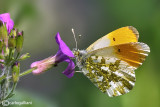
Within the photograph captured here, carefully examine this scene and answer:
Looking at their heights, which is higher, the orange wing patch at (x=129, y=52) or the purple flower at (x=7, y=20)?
the purple flower at (x=7, y=20)

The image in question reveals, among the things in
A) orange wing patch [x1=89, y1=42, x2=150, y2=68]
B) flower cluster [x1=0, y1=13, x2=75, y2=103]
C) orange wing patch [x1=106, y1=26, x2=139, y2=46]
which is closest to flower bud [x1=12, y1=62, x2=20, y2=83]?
flower cluster [x1=0, y1=13, x2=75, y2=103]

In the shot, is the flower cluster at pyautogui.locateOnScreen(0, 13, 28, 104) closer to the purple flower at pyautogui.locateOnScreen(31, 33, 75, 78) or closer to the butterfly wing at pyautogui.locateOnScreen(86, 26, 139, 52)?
the purple flower at pyautogui.locateOnScreen(31, 33, 75, 78)

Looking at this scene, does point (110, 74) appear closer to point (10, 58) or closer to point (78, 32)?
point (10, 58)

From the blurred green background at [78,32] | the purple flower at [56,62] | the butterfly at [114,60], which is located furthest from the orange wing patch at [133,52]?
the blurred green background at [78,32]

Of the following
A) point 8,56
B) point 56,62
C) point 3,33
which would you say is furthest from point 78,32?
point 8,56

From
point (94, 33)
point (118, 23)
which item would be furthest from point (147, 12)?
point (94, 33)

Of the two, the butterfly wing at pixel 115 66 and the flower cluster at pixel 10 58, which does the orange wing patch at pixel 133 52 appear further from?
the flower cluster at pixel 10 58

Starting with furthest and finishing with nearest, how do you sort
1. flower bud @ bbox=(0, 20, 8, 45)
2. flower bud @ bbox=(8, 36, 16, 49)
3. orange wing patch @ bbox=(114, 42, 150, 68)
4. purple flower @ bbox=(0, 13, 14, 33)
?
1. orange wing patch @ bbox=(114, 42, 150, 68)
2. purple flower @ bbox=(0, 13, 14, 33)
3. flower bud @ bbox=(0, 20, 8, 45)
4. flower bud @ bbox=(8, 36, 16, 49)

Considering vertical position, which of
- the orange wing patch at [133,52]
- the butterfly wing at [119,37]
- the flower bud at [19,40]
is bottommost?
the orange wing patch at [133,52]
